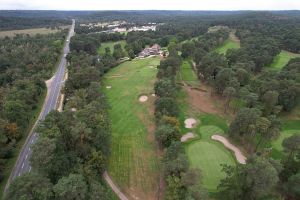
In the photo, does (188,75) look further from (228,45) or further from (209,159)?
(228,45)

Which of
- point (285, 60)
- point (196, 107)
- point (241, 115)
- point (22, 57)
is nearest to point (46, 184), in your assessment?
point (241, 115)

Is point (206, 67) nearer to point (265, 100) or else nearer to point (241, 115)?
point (265, 100)

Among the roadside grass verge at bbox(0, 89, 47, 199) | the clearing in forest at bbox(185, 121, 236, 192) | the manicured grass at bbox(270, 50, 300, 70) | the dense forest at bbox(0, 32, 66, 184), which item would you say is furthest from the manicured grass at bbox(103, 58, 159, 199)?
the manicured grass at bbox(270, 50, 300, 70)

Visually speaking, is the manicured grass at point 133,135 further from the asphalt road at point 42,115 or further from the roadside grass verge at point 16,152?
the roadside grass verge at point 16,152

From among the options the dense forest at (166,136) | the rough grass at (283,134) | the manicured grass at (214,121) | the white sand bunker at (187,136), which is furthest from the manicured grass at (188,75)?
the rough grass at (283,134)

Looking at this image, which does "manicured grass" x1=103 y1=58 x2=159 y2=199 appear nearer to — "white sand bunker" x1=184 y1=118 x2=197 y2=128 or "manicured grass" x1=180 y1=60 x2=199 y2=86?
"white sand bunker" x1=184 y1=118 x2=197 y2=128

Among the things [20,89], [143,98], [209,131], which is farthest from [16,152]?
[209,131]
